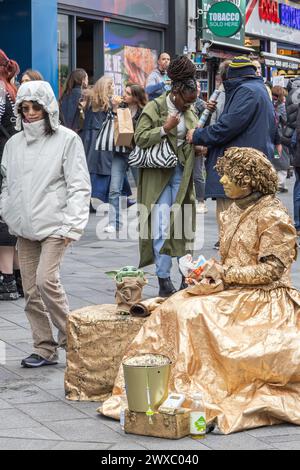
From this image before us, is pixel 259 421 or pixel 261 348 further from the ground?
pixel 261 348

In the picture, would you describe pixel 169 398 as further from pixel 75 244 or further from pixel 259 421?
pixel 75 244

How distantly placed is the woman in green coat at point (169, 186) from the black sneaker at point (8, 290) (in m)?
0.97

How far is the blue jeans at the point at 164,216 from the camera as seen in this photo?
820 cm

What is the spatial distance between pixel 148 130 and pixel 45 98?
211 cm

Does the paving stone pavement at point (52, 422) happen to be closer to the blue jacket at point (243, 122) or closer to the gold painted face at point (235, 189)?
the gold painted face at point (235, 189)


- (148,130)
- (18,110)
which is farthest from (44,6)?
(18,110)

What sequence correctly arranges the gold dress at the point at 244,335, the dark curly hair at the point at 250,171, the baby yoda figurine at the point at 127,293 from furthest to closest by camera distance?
the baby yoda figurine at the point at 127,293
the dark curly hair at the point at 250,171
the gold dress at the point at 244,335

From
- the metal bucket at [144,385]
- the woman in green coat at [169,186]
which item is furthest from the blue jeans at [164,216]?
the metal bucket at [144,385]

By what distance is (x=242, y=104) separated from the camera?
8086mm

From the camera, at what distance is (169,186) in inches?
325

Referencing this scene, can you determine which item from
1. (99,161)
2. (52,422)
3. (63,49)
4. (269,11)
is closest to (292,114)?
(99,161)
